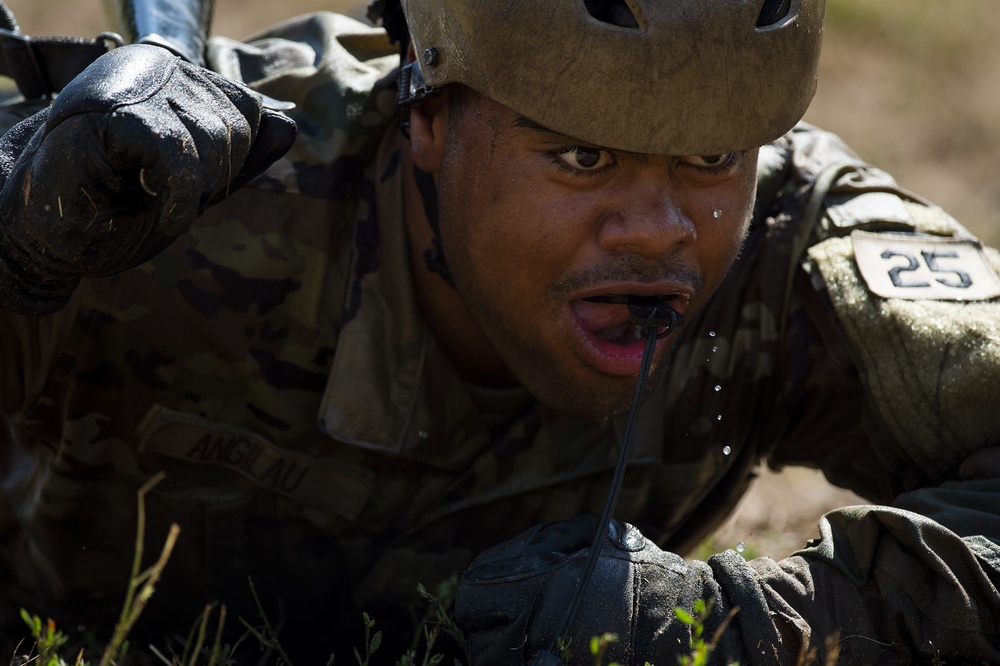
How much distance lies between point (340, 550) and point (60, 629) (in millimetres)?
813

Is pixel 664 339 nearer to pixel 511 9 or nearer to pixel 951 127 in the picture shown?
pixel 511 9

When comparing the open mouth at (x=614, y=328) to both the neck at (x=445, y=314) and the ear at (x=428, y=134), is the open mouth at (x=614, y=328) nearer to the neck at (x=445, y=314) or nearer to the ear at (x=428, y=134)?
the neck at (x=445, y=314)

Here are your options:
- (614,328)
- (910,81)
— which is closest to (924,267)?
(614,328)

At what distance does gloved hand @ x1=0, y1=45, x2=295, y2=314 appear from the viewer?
2129 millimetres

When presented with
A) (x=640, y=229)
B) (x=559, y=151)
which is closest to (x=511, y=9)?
(x=559, y=151)

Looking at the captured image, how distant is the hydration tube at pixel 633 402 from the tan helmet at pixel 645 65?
32 cm

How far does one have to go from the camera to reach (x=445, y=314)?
3.17 metres

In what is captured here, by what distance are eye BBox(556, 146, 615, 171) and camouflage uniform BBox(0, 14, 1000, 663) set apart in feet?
2.02

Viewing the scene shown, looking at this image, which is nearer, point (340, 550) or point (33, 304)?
point (33, 304)

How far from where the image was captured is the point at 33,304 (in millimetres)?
2369

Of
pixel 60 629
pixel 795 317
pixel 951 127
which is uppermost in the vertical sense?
pixel 795 317

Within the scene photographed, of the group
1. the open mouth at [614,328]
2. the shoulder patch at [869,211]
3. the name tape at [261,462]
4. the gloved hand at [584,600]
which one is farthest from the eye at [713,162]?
the name tape at [261,462]

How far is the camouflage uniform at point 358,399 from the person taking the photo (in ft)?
9.68

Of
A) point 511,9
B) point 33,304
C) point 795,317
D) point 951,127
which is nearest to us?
point 33,304
